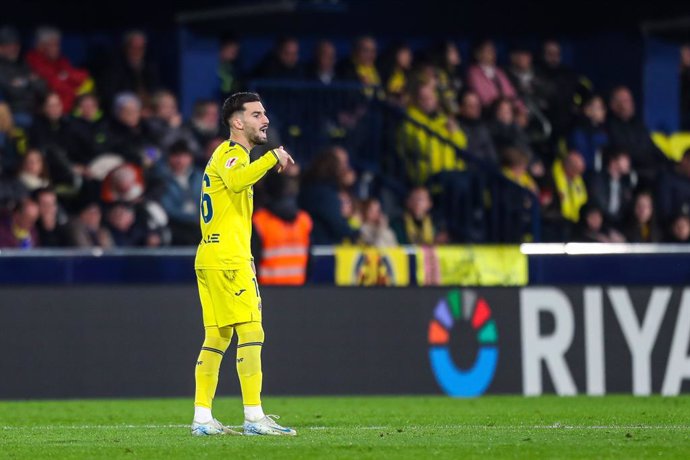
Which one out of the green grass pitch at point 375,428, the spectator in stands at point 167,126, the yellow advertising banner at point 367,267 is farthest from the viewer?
the spectator in stands at point 167,126

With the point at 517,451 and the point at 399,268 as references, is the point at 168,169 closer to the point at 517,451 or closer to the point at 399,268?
the point at 399,268

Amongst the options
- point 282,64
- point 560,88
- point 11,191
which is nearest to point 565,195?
point 560,88

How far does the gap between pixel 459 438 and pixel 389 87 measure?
9895 mm

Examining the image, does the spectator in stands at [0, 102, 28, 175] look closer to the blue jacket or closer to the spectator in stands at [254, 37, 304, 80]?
the blue jacket

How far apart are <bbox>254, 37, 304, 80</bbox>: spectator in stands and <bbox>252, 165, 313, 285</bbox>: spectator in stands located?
12.4 feet

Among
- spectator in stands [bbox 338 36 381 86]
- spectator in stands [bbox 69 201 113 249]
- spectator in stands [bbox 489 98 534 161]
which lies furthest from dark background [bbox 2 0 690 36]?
spectator in stands [bbox 69 201 113 249]

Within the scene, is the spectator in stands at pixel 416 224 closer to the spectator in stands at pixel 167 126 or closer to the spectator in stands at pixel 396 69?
the spectator in stands at pixel 167 126

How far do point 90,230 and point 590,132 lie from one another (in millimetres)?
7003

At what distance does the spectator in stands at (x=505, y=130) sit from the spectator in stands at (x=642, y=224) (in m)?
1.44

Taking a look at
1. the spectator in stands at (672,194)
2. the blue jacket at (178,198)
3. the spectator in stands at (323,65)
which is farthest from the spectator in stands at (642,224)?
the blue jacket at (178,198)

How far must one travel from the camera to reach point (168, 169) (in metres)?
15.9

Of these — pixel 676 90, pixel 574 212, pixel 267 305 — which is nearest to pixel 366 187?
pixel 574 212

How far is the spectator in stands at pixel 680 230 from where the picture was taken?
17.4 meters

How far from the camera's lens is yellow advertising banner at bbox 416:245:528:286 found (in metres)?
15.1
